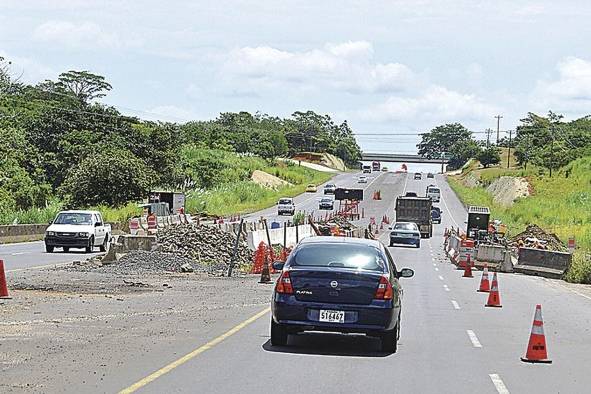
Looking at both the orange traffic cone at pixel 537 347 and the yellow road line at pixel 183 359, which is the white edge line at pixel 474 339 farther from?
the yellow road line at pixel 183 359

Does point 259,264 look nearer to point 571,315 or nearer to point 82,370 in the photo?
point 571,315

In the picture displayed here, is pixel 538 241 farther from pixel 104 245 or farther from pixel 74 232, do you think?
pixel 74 232

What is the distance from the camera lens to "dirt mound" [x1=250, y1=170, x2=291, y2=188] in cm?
13695

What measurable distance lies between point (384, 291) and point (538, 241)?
37.4m

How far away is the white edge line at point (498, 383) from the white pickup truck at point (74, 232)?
28944 millimetres

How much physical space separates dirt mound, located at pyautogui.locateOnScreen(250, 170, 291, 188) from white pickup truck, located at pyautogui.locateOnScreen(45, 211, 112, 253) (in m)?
94.1

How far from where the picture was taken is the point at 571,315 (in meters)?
21.8

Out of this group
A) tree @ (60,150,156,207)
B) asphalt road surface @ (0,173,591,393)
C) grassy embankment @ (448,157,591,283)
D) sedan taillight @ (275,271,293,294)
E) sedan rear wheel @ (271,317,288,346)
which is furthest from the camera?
tree @ (60,150,156,207)

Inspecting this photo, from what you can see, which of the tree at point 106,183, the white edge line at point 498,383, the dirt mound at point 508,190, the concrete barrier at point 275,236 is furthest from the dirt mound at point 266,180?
the white edge line at point 498,383

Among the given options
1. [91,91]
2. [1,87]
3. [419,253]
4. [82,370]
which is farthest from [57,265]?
[91,91]

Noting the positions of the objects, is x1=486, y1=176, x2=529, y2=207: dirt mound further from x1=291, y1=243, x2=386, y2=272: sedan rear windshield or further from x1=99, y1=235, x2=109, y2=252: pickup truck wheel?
x1=291, y1=243, x2=386, y2=272: sedan rear windshield

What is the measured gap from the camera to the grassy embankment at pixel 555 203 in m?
70.2

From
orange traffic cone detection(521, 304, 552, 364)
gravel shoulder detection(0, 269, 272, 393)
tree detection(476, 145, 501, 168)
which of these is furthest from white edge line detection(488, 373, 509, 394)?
tree detection(476, 145, 501, 168)

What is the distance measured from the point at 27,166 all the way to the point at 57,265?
54471 millimetres
